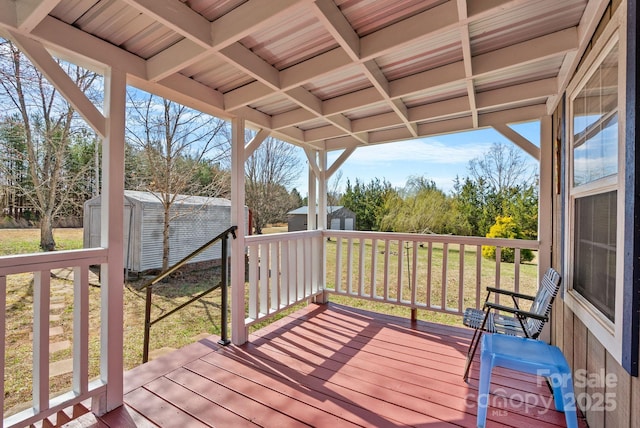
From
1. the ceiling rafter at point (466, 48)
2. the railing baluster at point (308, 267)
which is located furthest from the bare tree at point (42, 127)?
the ceiling rafter at point (466, 48)

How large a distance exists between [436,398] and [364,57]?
7.69 ft

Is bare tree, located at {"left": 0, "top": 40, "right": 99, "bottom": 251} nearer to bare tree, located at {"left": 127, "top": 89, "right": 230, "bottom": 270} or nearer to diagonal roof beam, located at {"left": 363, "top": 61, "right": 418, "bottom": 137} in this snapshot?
bare tree, located at {"left": 127, "top": 89, "right": 230, "bottom": 270}

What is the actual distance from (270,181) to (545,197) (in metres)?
5.86

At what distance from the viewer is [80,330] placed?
179cm

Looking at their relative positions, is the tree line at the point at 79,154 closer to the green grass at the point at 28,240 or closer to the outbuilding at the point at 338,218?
the green grass at the point at 28,240

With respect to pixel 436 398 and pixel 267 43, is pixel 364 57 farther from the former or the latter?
pixel 436 398

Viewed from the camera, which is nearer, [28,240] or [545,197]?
[545,197]

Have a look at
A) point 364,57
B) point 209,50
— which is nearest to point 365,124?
point 364,57

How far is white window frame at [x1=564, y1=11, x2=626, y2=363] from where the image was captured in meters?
1.13

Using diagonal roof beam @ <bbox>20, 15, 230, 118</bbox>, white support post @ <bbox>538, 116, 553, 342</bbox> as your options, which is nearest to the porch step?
diagonal roof beam @ <bbox>20, 15, 230, 118</bbox>

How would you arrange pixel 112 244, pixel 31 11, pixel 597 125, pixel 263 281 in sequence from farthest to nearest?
1. pixel 263 281
2. pixel 112 244
3. pixel 597 125
4. pixel 31 11

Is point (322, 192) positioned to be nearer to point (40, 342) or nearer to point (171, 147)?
point (40, 342)

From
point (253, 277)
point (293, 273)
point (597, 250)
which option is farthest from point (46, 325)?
point (597, 250)

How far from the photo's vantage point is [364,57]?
1754 millimetres
